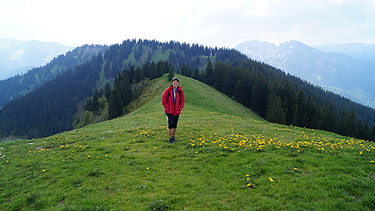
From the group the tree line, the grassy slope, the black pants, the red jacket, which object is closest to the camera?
the grassy slope

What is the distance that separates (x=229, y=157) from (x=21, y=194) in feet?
34.1

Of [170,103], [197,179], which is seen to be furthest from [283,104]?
[197,179]

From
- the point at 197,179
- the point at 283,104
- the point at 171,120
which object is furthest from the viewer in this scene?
the point at 283,104

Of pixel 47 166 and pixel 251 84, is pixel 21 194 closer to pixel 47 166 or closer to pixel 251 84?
pixel 47 166

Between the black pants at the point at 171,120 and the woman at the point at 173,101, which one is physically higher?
the woman at the point at 173,101

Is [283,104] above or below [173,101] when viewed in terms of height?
below

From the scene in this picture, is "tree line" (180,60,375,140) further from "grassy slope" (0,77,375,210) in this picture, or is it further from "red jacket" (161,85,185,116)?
"grassy slope" (0,77,375,210)

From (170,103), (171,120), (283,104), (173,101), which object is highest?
(173,101)

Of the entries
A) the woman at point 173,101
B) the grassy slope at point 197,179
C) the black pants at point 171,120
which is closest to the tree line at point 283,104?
the black pants at point 171,120

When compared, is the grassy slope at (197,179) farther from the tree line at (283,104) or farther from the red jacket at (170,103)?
the tree line at (283,104)

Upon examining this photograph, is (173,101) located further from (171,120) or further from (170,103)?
(171,120)

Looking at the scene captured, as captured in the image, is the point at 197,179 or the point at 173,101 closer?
the point at 197,179

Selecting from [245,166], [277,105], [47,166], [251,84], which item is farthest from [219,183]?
[251,84]

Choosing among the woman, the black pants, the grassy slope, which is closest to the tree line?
the black pants
